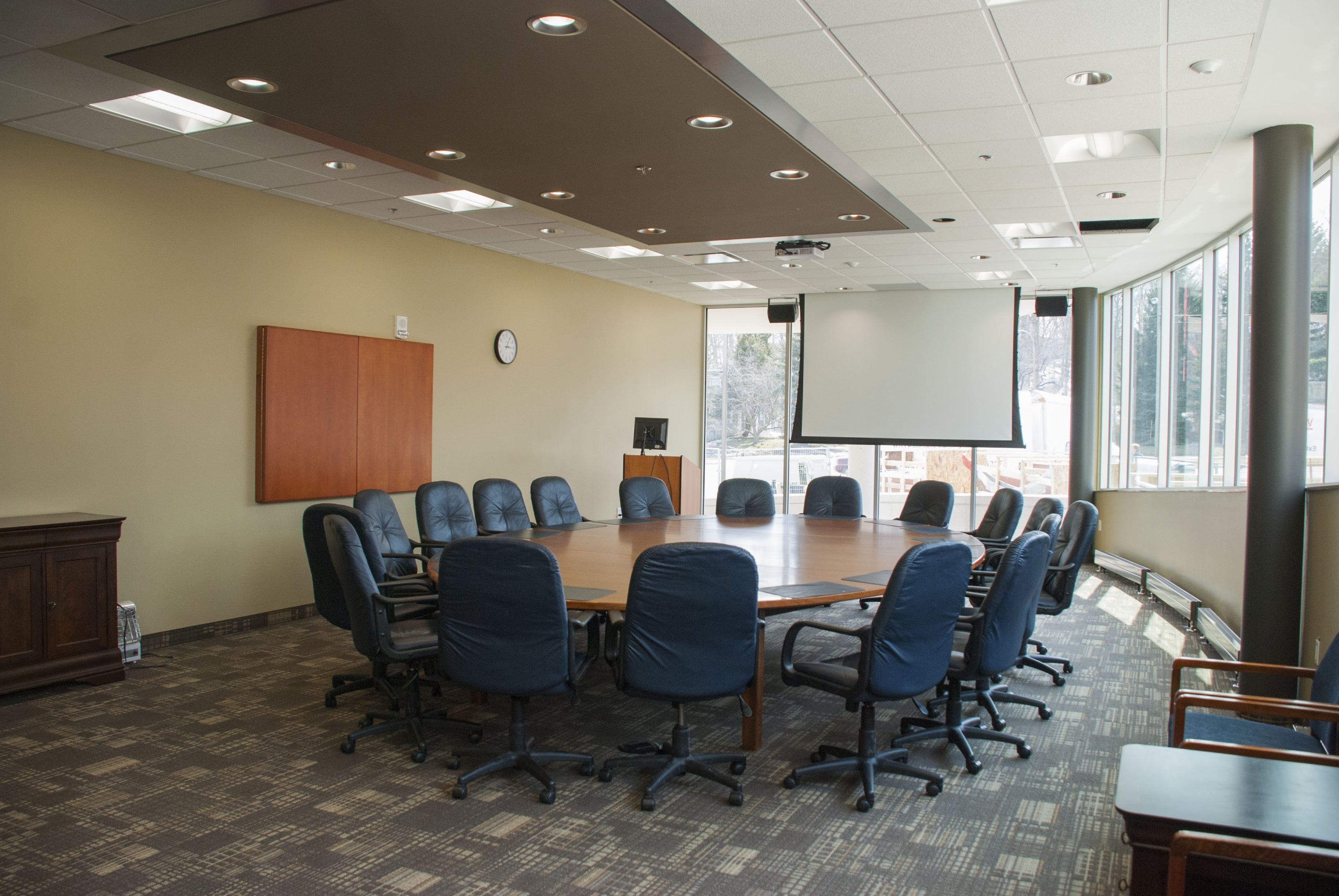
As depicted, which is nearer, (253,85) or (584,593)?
(253,85)

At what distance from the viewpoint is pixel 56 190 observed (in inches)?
214

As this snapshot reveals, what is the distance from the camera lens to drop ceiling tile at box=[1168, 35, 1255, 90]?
12.3ft

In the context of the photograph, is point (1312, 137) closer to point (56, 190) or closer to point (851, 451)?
point (56, 190)

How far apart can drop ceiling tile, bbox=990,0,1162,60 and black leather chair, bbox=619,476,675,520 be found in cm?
473

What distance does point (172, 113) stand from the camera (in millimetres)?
5152

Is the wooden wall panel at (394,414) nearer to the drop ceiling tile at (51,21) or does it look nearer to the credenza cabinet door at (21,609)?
the credenza cabinet door at (21,609)

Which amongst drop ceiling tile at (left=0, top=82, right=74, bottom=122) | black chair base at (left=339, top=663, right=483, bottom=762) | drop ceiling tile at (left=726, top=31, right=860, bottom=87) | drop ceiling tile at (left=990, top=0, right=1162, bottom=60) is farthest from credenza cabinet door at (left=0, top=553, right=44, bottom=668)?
drop ceiling tile at (left=990, top=0, right=1162, bottom=60)

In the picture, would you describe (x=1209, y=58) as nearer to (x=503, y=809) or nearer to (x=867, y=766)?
(x=867, y=766)

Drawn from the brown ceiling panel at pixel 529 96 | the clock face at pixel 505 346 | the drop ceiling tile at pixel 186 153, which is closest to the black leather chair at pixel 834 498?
the clock face at pixel 505 346

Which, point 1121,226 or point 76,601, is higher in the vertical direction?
point 1121,226

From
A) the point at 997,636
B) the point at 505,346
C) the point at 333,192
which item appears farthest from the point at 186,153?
the point at 997,636

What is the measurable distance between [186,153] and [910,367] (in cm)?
799

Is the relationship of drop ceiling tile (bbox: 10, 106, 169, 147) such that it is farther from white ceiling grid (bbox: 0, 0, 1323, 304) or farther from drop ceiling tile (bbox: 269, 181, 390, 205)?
drop ceiling tile (bbox: 269, 181, 390, 205)

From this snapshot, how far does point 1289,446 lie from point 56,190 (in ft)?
23.3
